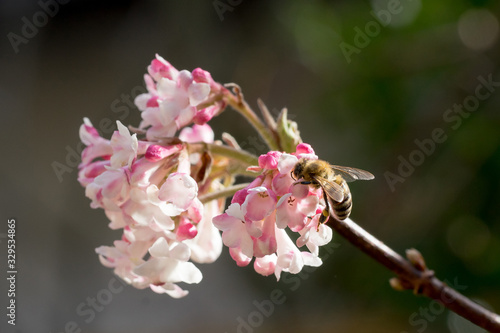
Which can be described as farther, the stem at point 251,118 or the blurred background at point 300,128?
the blurred background at point 300,128

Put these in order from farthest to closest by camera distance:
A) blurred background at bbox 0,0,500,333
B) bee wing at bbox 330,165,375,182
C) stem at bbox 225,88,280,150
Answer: blurred background at bbox 0,0,500,333 → stem at bbox 225,88,280,150 → bee wing at bbox 330,165,375,182

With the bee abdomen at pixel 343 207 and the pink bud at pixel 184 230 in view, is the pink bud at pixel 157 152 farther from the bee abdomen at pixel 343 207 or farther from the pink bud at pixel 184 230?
the bee abdomen at pixel 343 207

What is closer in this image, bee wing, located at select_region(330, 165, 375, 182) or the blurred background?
bee wing, located at select_region(330, 165, 375, 182)

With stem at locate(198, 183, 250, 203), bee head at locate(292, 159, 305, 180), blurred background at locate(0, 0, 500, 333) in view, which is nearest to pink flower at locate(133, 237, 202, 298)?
stem at locate(198, 183, 250, 203)

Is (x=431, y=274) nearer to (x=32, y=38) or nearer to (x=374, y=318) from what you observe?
(x=374, y=318)

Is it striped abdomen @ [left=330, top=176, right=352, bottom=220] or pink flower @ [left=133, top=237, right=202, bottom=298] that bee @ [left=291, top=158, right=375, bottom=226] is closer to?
striped abdomen @ [left=330, top=176, right=352, bottom=220]

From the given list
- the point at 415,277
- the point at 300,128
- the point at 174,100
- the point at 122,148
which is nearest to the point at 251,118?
the point at 174,100

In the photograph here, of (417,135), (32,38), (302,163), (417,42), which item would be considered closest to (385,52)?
(417,42)

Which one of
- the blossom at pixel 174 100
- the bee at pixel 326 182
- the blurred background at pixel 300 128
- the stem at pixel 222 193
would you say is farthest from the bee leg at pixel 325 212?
the blurred background at pixel 300 128
